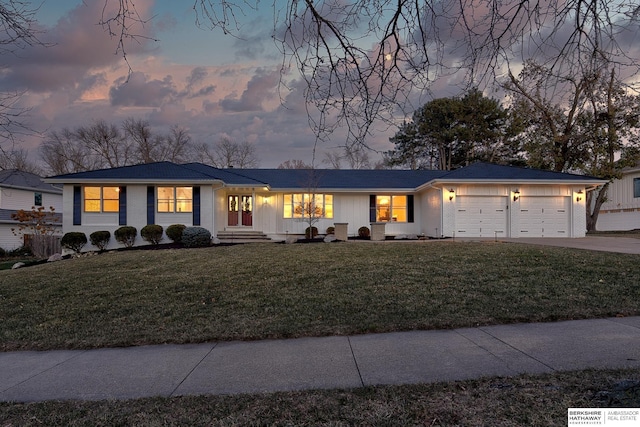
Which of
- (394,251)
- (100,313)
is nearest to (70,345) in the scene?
(100,313)

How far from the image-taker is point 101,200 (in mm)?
17828

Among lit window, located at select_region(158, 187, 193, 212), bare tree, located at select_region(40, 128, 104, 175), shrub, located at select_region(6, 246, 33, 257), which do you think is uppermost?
bare tree, located at select_region(40, 128, 104, 175)

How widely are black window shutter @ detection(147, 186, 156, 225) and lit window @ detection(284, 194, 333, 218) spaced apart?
6.66 meters

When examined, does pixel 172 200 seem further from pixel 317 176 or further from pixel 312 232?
pixel 317 176

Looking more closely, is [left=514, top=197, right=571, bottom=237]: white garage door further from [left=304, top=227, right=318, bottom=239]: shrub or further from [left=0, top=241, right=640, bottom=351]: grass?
[left=304, top=227, right=318, bottom=239]: shrub

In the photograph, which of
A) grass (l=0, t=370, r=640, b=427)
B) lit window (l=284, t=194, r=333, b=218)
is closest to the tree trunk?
lit window (l=284, t=194, r=333, b=218)

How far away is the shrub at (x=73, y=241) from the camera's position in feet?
54.5

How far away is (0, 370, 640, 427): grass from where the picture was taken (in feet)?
9.06

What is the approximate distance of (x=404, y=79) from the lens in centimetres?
370

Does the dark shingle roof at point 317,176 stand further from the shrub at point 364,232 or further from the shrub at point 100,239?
the shrub at point 100,239

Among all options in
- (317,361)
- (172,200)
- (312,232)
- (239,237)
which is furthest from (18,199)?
(317,361)

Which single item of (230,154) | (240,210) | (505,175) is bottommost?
(240,210)

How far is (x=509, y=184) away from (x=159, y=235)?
1653 centimetres

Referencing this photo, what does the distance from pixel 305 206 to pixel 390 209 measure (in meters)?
4.79
